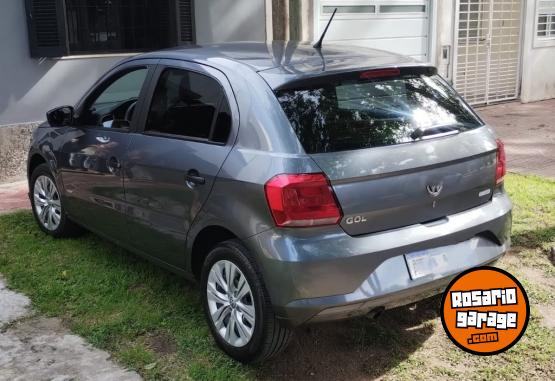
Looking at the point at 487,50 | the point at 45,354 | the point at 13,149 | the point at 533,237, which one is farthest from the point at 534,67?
the point at 45,354

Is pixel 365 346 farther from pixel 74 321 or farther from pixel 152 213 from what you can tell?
pixel 74 321

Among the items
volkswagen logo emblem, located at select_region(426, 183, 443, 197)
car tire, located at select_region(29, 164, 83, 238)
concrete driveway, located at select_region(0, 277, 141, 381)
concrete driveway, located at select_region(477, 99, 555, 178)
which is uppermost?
volkswagen logo emblem, located at select_region(426, 183, 443, 197)

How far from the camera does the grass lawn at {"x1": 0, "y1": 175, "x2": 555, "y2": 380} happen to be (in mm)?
3551

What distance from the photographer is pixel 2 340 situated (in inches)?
157

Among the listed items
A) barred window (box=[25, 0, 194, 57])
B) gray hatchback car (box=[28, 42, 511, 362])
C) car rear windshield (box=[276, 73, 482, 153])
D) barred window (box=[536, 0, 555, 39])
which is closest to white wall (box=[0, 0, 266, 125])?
barred window (box=[25, 0, 194, 57])

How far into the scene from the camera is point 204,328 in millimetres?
3984

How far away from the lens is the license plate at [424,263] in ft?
11.0

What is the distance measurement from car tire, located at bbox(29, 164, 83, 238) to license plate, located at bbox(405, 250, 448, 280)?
3045 mm

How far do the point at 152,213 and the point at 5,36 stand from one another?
4.12 meters

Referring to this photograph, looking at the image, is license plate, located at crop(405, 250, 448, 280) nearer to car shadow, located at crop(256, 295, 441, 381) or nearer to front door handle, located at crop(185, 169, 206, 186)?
car shadow, located at crop(256, 295, 441, 381)

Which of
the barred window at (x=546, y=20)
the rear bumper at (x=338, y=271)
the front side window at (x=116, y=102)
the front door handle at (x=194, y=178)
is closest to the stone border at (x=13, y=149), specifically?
the front side window at (x=116, y=102)

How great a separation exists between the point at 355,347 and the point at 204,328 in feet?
2.88

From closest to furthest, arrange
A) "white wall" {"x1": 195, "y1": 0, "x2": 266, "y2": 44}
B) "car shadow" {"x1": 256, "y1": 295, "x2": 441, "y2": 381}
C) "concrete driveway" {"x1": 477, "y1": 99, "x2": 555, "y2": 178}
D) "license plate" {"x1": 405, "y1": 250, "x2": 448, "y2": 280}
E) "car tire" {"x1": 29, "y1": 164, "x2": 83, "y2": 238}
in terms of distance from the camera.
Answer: "license plate" {"x1": 405, "y1": 250, "x2": 448, "y2": 280} → "car shadow" {"x1": 256, "y1": 295, "x2": 441, "y2": 381} → "car tire" {"x1": 29, "y1": 164, "x2": 83, "y2": 238} → "concrete driveway" {"x1": 477, "y1": 99, "x2": 555, "y2": 178} → "white wall" {"x1": 195, "y1": 0, "x2": 266, "y2": 44}

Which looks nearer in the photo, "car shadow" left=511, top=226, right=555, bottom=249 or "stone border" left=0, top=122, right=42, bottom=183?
"car shadow" left=511, top=226, right=555, bottom=249
